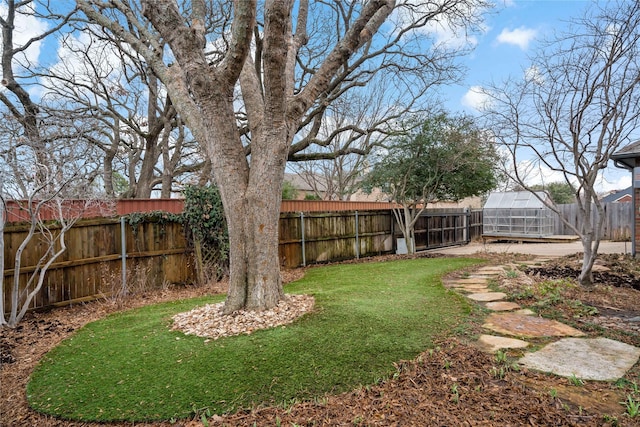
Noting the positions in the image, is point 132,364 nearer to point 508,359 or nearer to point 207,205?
point 508,359

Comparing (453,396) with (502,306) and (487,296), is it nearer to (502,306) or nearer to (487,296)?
(502,306)

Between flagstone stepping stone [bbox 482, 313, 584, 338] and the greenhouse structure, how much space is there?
13.1 meters

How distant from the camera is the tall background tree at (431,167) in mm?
10078

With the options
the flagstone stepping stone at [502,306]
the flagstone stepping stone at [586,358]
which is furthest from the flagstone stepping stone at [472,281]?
the flagstone stepping stone at [586,358]

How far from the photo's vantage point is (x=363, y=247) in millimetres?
10914

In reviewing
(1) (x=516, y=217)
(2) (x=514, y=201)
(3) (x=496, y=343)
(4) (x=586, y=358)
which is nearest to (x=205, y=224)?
(3) (x=496, y=343)

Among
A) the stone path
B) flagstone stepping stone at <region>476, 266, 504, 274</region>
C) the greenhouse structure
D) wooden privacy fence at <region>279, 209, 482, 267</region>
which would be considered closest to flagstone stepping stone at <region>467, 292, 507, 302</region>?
the stone path

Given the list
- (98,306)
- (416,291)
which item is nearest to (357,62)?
(416,291)

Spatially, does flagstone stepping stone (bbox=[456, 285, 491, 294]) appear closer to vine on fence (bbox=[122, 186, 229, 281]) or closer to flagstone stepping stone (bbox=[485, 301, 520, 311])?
flagstone stepping stone (bbox=[485, 301, 520, 311])

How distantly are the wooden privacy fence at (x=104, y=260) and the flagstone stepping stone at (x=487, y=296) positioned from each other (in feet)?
17.1

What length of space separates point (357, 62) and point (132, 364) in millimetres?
8908

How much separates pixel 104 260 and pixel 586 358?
6.73 meters

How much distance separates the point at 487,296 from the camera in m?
5.00

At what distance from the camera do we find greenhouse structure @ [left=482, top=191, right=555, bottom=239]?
1543 centimetres
